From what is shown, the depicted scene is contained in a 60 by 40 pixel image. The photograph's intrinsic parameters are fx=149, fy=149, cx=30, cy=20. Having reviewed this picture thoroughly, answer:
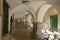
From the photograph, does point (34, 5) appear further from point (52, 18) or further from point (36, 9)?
point (52, 18)

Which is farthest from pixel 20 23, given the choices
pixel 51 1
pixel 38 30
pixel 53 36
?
pixel 51 1

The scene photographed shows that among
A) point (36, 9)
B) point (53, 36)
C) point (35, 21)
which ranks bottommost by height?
point (53, 36)

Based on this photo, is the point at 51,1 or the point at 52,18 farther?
the point at 52,18

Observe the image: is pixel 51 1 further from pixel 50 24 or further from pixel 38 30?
pixel 50 24

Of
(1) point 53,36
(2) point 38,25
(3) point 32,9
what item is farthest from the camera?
(2) point 38,25

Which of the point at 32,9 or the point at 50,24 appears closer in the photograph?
the point at 32,9

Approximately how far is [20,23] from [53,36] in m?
17.0

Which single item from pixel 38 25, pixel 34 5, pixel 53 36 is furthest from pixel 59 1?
pixel 38 25

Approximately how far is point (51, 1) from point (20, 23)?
18.7 metres

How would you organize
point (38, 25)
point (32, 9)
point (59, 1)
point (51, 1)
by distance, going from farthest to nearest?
point (38, 25) → point (32, 9) → point (51, 1) → point (59, 1)

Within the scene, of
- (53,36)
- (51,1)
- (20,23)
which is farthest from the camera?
(20,23)

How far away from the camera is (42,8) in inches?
409

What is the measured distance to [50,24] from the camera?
47.0 ft

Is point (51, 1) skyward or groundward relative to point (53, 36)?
skyward
